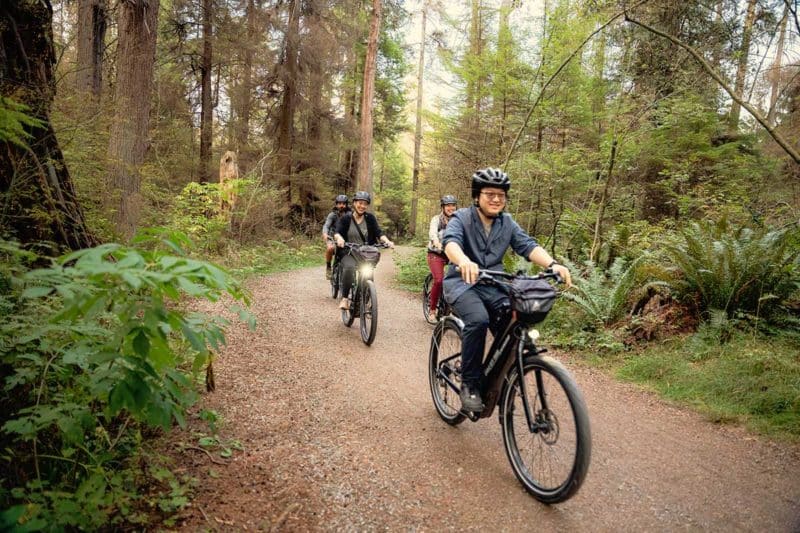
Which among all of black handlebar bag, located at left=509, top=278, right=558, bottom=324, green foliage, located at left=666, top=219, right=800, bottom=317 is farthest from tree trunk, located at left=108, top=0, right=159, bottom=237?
green foliage, located at left=666, top=219, right=800, bottom=317

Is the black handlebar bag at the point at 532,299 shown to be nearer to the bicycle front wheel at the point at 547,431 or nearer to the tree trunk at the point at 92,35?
the bicycle front wheel at the point at 547,431

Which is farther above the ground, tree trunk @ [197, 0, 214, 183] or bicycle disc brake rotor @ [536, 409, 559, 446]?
tree trunk @ [197, 0, 214, 183]

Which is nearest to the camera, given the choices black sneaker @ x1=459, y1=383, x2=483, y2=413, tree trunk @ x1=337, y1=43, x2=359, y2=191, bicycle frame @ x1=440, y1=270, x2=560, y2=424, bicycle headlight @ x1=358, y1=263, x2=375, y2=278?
bicycle frame @ x1=440, y1=270, x2=560, y2=424

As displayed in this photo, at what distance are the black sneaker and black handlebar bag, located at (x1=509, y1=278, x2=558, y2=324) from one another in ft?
2.83

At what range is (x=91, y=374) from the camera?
235cm

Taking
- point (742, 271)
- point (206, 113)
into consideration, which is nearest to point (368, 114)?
point (206, 113)

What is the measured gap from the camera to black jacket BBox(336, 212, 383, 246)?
6.98 meters

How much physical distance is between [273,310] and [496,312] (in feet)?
17.9

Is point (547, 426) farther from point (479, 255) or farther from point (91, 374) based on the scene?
point (91, 374)

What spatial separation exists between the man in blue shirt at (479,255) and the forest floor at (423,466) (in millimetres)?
677

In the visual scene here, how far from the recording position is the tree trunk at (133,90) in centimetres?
721

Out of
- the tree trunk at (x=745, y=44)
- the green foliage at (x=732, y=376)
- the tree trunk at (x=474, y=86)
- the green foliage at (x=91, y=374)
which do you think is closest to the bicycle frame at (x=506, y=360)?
the green foliage at (x=91, y=374)

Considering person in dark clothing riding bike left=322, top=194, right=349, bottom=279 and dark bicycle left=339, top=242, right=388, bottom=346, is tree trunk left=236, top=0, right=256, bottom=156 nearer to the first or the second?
person in dark clothing riding bike left=322, top=194, right=349, bottom=279

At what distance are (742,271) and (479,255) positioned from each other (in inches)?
170
